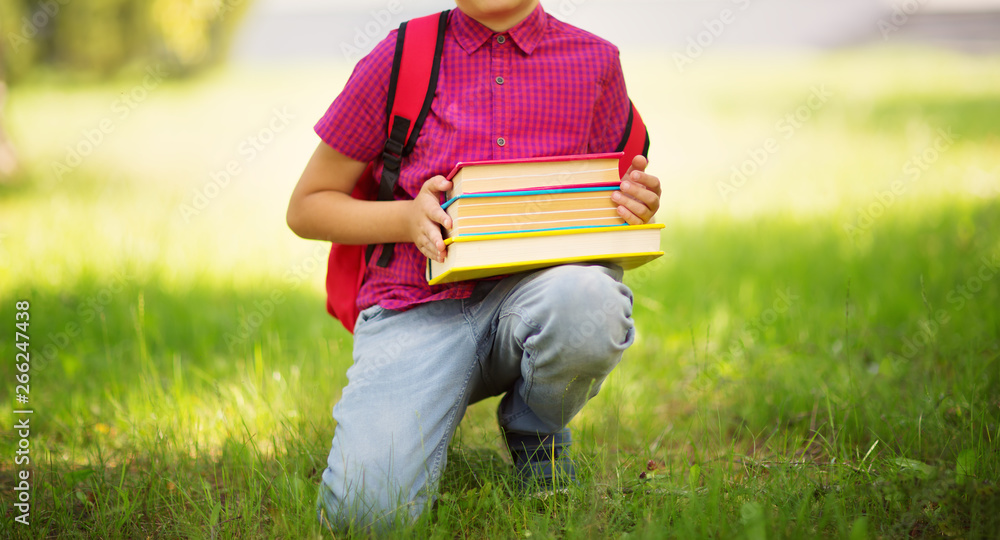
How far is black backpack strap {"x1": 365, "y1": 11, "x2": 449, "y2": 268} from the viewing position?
187 cm

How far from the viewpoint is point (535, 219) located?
1729mm

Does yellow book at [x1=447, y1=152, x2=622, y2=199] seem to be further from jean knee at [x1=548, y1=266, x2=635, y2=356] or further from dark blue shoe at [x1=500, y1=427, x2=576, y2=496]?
dark blue shoe at [x1=500, y1=427, x2=576, y2=496]

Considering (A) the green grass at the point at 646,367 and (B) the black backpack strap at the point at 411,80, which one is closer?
(A) the green grass at the point at 646,367

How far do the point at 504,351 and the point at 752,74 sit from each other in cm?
1250

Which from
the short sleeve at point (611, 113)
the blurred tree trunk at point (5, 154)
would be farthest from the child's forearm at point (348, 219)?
the blurred tree trunk at point (5, 154)

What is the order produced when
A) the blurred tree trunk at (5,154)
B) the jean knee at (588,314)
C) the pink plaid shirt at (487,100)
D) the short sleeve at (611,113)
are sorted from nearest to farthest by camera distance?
the jean knee at (588,314) → the pink plaid shirt at (487,100) → the short sleeve at (611,113) → the blurred tree trunk at (5,154)

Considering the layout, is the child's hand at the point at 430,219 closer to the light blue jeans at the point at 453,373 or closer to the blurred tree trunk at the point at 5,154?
the light blue jeans at the point at 453,373

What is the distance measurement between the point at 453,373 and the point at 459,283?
24cm

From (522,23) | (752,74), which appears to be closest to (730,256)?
(522,23)

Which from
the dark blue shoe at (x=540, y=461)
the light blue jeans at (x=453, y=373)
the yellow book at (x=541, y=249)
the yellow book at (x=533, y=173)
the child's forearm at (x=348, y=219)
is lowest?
the dark blue shoe at (x=540, y=461)

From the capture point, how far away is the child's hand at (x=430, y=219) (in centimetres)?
171

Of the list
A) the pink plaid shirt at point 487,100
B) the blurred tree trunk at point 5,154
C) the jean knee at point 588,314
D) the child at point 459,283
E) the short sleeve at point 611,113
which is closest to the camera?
the jean knee at point 588,314

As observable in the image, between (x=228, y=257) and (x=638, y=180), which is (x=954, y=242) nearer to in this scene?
(x=638, y=180)

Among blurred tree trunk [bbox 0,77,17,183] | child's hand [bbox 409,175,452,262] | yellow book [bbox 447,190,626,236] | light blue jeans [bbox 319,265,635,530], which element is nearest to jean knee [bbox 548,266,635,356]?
light blue jeans [bbox 319,265,635,530]
